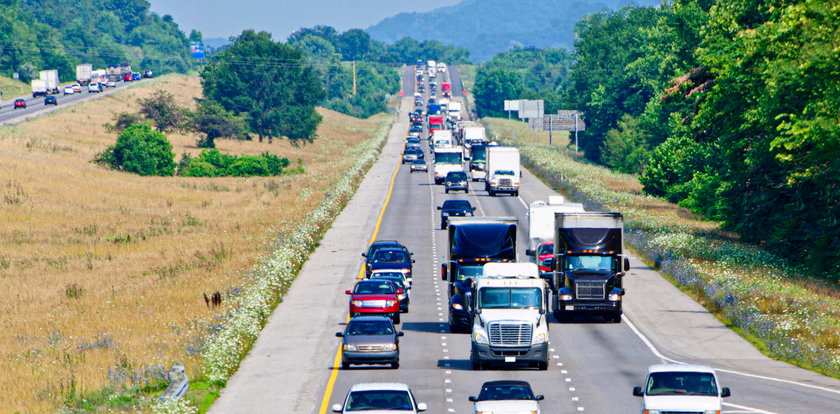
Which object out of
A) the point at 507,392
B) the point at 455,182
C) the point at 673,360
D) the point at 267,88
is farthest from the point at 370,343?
the point at 267,88

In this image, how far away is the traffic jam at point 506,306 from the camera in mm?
23891

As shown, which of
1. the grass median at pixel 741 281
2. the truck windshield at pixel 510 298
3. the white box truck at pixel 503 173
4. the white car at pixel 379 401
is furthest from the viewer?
the white box truck at pixel 503 173

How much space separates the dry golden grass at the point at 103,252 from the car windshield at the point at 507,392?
35.8 ft

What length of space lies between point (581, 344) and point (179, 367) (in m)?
14.5

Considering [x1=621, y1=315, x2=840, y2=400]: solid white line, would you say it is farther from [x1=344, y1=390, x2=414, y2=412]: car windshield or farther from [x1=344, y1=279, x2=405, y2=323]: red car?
[x1=344, y1=390, x2=414, y2=412]: car windshield

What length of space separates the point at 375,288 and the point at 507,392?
16.1 m

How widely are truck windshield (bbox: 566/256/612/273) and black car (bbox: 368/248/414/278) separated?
30.4 ft

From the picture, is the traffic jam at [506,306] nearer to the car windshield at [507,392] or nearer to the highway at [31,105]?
the car windshield at [507,392]

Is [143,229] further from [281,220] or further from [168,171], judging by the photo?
[168,171]

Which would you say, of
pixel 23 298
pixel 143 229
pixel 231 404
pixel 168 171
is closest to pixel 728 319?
pixel 231 404

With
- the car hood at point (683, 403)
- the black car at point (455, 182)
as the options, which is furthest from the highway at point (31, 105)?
the car hood at point (683, 403)

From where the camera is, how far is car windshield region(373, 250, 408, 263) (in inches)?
1896

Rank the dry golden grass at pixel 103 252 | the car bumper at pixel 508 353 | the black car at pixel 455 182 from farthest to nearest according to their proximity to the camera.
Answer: the black car at pixel 455 182 → the dry golden grass at pixel 103 252 → the car bumper at pixel 508 353

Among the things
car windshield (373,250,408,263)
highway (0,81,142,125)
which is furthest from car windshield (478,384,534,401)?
highway (0,81,142,125)
